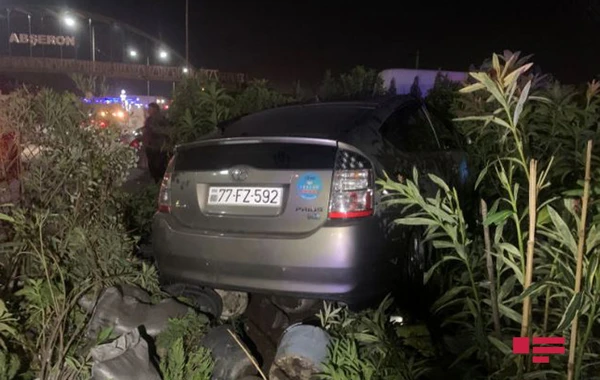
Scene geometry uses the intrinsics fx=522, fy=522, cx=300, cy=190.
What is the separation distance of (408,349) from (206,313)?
139 cm

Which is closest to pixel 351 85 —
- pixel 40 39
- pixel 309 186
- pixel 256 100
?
pixel 256 100

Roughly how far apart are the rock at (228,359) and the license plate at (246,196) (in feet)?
2.62

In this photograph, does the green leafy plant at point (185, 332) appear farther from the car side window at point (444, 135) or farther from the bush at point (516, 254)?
the car side window at point (444, 135)

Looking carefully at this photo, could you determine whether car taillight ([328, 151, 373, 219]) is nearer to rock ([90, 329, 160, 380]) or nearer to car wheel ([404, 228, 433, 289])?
car wheel ([404, 228, 433, 289])

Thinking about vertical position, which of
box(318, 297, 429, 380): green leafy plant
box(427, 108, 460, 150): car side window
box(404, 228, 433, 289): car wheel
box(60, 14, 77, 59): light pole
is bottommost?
box(318, 297, 429, 380): green leafy plant

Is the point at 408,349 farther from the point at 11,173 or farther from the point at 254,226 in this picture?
the point at 11,173

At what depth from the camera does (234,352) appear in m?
2.97

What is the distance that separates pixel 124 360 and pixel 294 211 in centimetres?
119

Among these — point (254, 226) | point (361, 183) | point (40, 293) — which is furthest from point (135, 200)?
point (361, 183)

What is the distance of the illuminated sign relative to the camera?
225 feet

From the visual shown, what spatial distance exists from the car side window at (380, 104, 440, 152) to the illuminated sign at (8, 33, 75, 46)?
251 ft

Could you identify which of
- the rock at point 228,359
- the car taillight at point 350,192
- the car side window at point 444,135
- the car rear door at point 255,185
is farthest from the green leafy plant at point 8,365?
the car side window at point 444,135

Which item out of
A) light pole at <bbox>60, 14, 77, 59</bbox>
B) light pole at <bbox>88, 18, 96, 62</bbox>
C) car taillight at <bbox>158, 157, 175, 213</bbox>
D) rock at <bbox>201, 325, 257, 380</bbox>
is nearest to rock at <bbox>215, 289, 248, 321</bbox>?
rock at <bbox>201, 325, 257, 380</bbox>

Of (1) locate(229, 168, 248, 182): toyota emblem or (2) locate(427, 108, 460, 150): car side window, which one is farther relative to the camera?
(2) locate(427, 108, 460, 150): car side window
